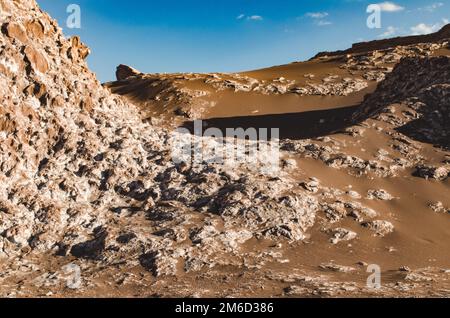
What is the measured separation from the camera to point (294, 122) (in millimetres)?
52625

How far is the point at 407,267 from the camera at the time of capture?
2009cm

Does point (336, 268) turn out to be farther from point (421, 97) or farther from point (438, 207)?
point (421, 97)

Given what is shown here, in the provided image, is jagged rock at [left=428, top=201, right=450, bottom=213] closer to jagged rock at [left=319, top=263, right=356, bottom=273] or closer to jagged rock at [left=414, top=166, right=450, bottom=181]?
jagged rock at [left=414, top=166, right=450, bottom=181]

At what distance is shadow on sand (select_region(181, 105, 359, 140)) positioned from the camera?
49.1 m

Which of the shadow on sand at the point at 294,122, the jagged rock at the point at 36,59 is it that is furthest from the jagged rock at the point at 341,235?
the shadow on sand at the point at 294,122

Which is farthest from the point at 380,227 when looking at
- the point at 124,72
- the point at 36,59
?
the point at 124,72

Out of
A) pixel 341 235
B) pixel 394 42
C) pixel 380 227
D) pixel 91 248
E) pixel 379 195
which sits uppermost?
pixel 394 42

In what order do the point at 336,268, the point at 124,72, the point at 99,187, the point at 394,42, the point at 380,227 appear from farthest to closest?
the point at 394,42 → the point at 124,72 → the point at 99,187 → the point at 380,227 → the point at 336,268

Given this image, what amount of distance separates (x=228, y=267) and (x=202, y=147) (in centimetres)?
1117

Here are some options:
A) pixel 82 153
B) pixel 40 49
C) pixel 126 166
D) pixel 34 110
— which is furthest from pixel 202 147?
pixel 40 49

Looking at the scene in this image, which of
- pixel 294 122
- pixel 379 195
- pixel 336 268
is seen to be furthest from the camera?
pixel 294 122

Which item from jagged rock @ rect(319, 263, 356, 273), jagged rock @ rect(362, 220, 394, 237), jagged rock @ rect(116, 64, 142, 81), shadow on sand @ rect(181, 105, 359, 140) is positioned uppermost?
jagged rock @ rect(116, 64, 142, 81)

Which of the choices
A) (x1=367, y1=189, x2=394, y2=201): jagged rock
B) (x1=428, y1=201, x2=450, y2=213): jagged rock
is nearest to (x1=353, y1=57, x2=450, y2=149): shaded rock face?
(x1=428, y1=201, x2=450, y2=213): jagged rock

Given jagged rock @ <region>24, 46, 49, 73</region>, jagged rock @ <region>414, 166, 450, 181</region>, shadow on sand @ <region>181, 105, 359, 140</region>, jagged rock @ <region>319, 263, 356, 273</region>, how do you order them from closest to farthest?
1. jagged rock @ <region>319, 263, 356, 273</region>
2. jagged rock @ <region>24, 46, 49, 73</region>
3. jagged rock @ <region>414, 166, 450, 181</region>
4. shadow on sand @ <region>181, 105, 359, 140</region>
